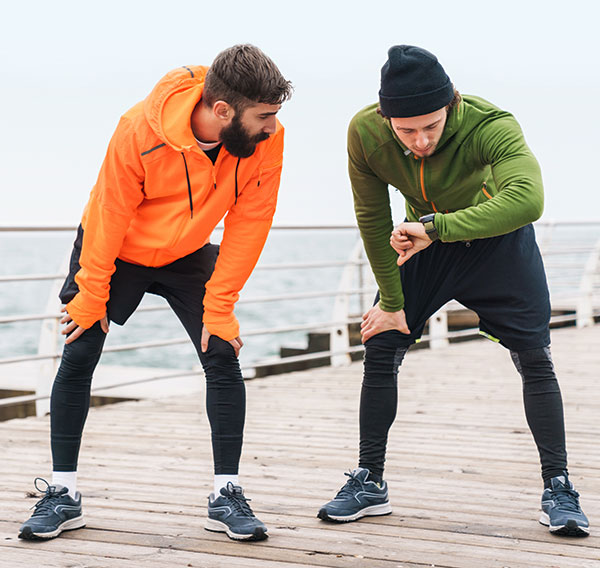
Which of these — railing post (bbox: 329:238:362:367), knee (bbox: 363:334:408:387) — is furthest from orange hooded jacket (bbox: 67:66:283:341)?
railing post (bbox: 329:238:362:367)

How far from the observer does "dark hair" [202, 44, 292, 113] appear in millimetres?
2041

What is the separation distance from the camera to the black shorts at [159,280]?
93.8 inches

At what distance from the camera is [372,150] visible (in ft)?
7.56

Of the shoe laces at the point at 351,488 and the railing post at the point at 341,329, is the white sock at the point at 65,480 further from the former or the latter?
the railing post at the point at 341,329

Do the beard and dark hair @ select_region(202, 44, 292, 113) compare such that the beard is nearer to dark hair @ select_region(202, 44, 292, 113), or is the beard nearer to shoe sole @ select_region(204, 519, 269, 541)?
dark hair @ select_region(202, 44, 292, 113)

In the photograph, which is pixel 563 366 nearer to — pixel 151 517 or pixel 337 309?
pixel 337 309

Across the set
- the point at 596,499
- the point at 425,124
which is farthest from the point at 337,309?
the point at 425,124

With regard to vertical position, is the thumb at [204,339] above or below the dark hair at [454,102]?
below

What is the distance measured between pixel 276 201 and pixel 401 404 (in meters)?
2.59

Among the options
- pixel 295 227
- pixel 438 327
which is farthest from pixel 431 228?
pixel 438 327

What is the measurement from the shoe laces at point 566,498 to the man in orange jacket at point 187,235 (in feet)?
2.63

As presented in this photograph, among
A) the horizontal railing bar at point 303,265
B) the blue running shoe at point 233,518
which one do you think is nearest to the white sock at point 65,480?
the blue running shoe at point 233,518

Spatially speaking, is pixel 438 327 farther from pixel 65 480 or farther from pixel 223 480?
pixel 65 480

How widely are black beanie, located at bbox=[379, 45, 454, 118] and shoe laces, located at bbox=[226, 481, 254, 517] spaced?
3.57ft
